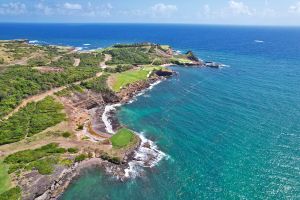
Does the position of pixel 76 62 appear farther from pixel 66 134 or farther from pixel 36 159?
pixel 36 159

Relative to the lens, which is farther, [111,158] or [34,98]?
[34,98]

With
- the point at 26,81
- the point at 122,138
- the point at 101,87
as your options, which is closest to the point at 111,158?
the point at 122,138

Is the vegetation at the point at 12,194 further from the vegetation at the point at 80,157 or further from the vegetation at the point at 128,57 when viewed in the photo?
the vegetation at the point at 128,57

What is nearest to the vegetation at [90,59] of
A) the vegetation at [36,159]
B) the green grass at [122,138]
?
the green grass at [122,138]

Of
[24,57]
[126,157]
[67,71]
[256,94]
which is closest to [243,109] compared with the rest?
[256,94]

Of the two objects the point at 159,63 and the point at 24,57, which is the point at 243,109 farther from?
the point at 24,57

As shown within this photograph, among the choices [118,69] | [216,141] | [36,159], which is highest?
[216,141]

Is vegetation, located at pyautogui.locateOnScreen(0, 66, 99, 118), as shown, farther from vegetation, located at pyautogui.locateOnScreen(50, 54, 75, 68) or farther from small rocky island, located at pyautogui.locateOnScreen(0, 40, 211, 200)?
vegetation, located at pyautogui.locateOnScreen(50, 54, 75, 68)

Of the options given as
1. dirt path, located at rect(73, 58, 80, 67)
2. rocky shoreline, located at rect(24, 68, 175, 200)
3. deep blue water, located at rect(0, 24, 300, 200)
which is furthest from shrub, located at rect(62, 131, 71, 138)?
dirt path, located at rect(73, 58, 80, 67)
